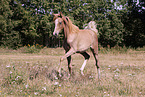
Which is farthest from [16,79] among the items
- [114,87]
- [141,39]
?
[141,39]

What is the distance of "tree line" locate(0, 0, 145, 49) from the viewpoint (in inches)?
1293

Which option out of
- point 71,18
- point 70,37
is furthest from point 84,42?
point 71,18

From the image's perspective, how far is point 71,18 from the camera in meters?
32.8

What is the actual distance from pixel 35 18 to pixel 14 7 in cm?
435

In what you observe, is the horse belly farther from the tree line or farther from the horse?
the tree line

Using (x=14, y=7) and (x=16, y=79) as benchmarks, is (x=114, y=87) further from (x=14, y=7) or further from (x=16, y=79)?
(x=14, y=7)

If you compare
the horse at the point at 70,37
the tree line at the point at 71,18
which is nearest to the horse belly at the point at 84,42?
the horse at the point at 70,37

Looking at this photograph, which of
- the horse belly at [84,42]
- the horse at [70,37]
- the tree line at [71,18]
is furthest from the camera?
the tree line at [71,18]

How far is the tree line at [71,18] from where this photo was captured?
3284cm

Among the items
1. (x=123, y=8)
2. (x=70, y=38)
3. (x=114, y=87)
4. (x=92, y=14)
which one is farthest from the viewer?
(x=123, y=8)

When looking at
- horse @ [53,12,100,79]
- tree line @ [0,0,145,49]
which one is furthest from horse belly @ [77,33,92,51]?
tree line @ [0,0,145,49]

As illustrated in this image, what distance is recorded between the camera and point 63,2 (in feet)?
119

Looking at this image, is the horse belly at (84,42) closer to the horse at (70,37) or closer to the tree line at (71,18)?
the horse at (70,37)

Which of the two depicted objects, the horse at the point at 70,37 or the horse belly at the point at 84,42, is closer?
the horse at the point at 70,37
